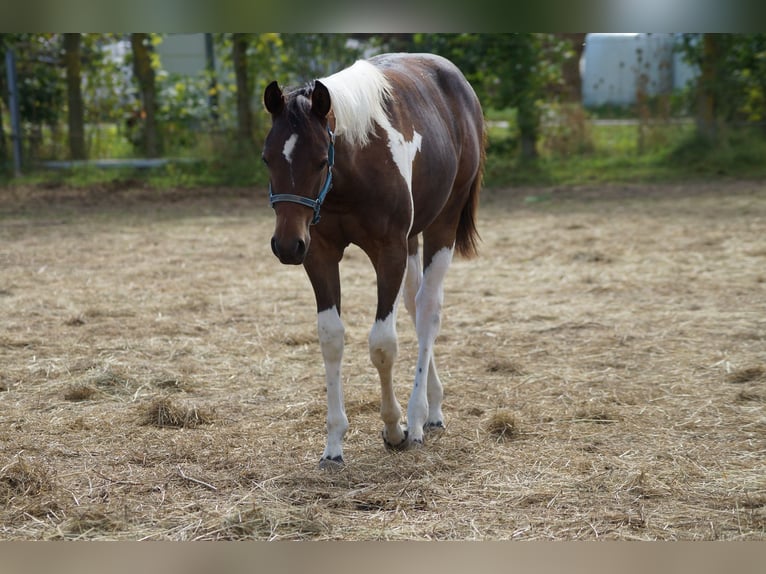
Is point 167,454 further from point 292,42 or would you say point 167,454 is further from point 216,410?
point 292,42

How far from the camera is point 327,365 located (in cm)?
354

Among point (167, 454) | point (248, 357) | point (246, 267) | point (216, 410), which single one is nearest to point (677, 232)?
point (246, 267)

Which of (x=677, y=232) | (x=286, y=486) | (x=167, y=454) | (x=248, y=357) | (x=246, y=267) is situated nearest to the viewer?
(x=286, y=486)

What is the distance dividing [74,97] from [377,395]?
10182 millimetres

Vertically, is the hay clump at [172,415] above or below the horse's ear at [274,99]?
below

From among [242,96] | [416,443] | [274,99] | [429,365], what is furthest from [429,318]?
[242,96]

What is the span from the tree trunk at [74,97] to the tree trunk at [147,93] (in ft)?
2.71

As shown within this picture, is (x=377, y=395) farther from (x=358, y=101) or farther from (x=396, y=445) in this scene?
(x=358, y=101)

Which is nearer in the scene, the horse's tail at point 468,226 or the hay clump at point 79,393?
the hay clump at point 79,393

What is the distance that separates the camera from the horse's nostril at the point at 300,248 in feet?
9.48

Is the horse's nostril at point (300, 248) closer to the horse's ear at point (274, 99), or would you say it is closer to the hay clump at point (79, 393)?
the horse's ear at point (274, 99)

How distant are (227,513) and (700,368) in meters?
2.90

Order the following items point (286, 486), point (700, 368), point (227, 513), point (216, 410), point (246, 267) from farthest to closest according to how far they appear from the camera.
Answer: point (246, 267) → point (700, 368) → point (216, 410) → point (286, 486) → point (227, 513)

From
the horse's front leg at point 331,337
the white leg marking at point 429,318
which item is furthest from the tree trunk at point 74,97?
the horse's front leg at point 331,337
